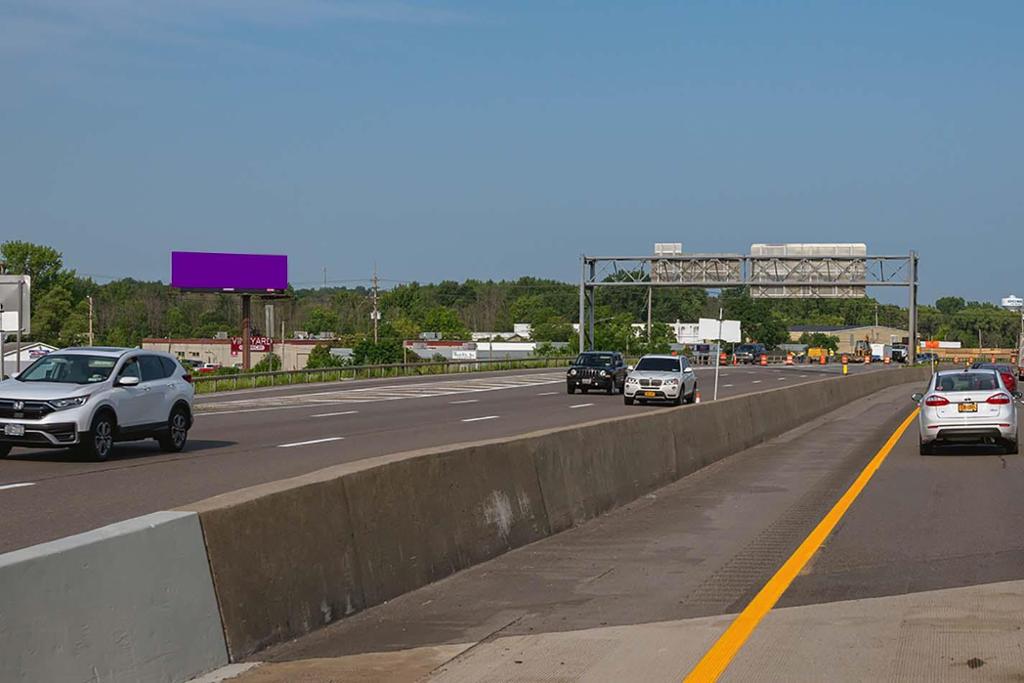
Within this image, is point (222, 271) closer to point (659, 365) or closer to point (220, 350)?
point (659, 365)

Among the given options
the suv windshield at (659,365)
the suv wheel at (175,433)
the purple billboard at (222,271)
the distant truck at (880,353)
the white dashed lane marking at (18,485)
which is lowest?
the distant truck at (880,353)

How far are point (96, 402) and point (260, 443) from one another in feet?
16.9

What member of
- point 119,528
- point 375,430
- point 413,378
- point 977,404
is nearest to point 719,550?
point 119,528

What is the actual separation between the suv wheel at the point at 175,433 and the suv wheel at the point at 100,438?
165 cm

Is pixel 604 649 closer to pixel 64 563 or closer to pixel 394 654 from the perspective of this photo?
pixel 394 654

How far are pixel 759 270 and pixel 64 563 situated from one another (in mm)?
80363

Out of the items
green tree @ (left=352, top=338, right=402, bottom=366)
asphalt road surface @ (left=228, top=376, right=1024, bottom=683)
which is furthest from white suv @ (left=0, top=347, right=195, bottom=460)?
green tree @ (left=352, top=338, right=402, bottom=366)

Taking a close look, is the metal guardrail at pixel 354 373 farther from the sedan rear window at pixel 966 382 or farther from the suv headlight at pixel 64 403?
the sedan rear window at pixel 966 382

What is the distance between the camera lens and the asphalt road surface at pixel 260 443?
14461 mm

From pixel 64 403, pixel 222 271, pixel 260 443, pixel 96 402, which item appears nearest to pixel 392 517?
pixel 64 403

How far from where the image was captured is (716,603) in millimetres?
9773

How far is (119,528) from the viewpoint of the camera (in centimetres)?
676

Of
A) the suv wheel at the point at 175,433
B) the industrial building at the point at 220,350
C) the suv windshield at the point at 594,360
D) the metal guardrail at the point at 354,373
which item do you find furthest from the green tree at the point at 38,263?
the suv wheel at the point at 175,433

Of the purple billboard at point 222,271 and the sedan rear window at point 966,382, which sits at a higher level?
the purple billboard at point 222,271
